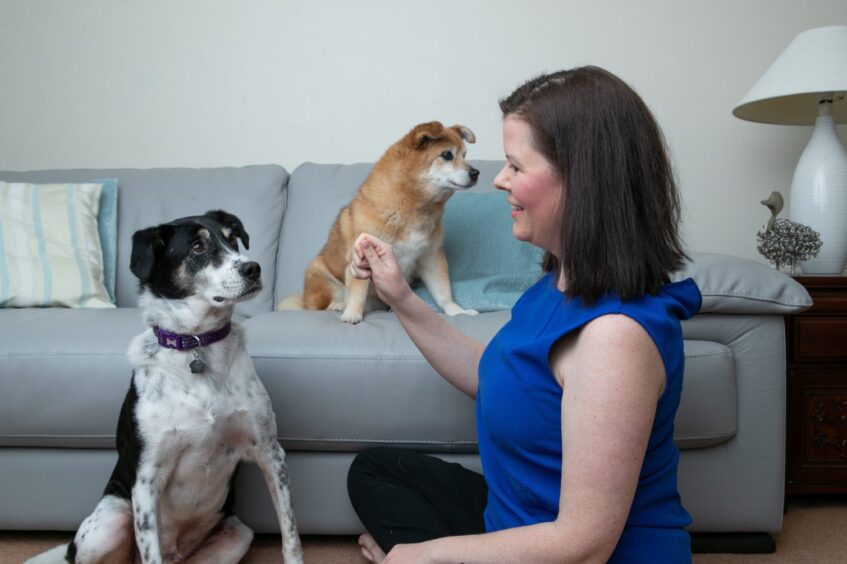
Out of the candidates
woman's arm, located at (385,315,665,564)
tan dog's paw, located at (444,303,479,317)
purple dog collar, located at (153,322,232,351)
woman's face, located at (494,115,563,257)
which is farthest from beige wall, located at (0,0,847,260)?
woman's arm, located at (385,315,665,564)

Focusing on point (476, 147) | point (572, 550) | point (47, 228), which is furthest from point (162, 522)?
point (476, 147)

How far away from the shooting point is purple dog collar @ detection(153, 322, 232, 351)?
1464 mm

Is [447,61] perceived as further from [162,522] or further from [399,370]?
[162,522]

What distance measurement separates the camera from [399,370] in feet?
5.65

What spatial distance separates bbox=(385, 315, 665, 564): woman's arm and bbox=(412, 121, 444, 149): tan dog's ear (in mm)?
1671

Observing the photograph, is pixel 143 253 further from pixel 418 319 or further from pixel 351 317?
pixel 351 317

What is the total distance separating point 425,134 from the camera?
2453mm

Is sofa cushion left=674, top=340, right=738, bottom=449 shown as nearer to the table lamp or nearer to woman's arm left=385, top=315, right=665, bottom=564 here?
woman's arm left=385, top=315, right=665, bottom=564

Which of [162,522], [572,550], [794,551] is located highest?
[572,550]

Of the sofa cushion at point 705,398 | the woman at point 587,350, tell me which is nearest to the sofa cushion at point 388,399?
the sofa cushion at point 705,398

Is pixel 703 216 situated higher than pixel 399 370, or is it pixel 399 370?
pixel 703 216

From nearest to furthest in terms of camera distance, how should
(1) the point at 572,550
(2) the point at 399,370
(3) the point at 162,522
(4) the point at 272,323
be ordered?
(1) the point at 572,550 → (3) the point at 162,522 → (2) the point at 399,370 → (4) the point at 272,323

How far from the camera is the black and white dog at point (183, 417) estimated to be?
141 cm

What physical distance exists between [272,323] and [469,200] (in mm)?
1019
